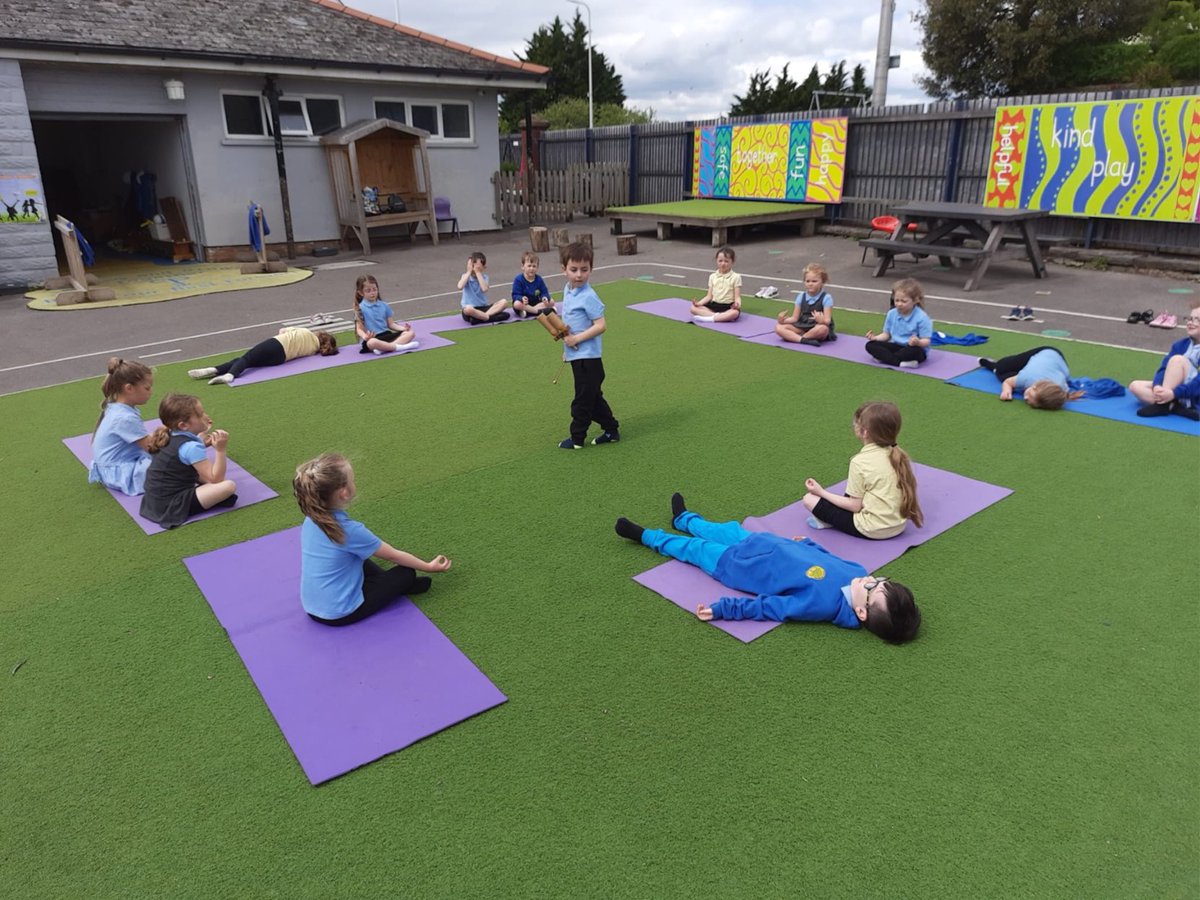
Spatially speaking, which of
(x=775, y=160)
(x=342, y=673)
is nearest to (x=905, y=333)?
(x=342, y=673)

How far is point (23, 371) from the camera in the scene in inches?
325

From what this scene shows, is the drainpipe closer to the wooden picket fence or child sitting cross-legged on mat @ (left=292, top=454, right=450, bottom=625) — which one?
the wooden picket fence

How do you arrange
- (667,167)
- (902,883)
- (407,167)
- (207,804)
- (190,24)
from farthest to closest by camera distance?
(667,167) < (407,167) < (190,24) < (207,804) < (902,883)

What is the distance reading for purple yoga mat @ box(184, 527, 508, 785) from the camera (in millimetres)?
2932

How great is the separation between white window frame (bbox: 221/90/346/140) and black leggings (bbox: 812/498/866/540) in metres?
14.9

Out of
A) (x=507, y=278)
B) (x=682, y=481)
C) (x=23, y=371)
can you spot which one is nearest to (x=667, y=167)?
(x=507, y=278)

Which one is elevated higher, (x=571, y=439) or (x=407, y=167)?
(x=407, y=167)

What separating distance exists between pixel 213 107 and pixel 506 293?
7.63 metres

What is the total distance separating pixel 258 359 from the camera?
780cm

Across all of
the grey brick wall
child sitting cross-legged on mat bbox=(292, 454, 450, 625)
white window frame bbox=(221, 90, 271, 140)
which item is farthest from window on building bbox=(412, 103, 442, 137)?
child sitting cross-legged on mat bbox=(292, 454, 450, 625)

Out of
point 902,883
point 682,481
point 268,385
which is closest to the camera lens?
point 902,883

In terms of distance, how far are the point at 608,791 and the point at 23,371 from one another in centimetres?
849

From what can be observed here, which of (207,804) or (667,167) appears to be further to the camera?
(667,167)

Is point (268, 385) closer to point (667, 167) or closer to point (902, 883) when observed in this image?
point (902, 883)
